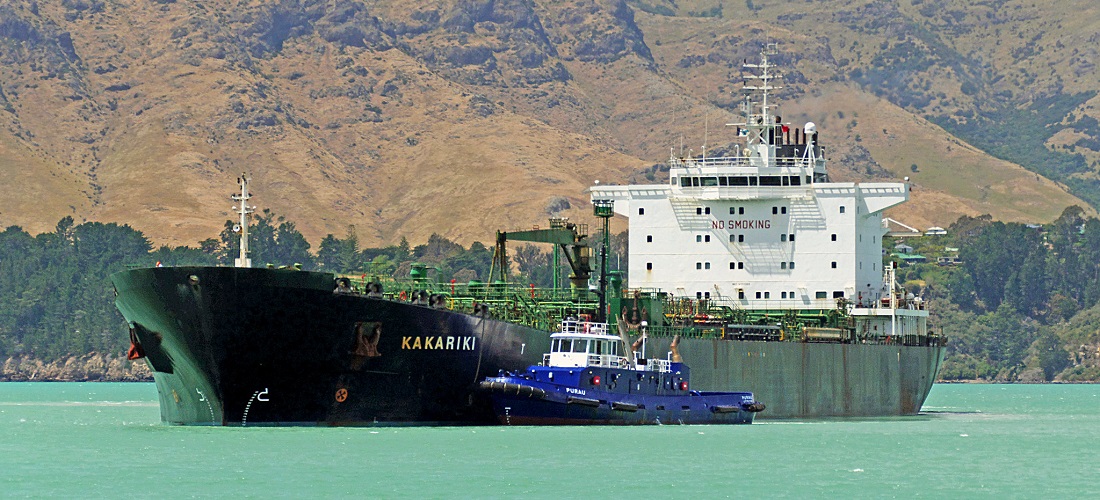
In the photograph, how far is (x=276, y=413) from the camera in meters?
52.1

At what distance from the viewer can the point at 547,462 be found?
47.2 m

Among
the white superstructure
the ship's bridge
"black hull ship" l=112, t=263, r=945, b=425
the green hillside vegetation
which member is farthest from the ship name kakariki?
the green hillside vegetation

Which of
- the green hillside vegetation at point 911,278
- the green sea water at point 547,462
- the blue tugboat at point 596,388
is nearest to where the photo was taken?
the green sea water at point 547,462

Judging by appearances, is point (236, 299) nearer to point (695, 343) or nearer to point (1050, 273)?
point (695, 343)

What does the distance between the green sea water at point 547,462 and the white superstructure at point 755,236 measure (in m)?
7.42

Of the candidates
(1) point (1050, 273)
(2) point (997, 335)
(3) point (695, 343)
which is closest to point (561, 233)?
(3) point (695, 343)

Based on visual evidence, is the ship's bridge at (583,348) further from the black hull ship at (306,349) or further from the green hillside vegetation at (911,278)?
the green hillside vegetation at (911,278)

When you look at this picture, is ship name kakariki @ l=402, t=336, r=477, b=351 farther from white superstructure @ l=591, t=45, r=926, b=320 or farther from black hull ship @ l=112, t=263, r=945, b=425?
white superstructure @ l=591, t=45, r=926, b=320

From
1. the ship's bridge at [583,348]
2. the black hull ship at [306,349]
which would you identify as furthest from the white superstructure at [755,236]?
the black hull ship at [306,349]

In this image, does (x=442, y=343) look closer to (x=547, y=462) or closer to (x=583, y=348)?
(x=583, y=348)

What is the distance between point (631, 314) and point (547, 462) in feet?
51.0

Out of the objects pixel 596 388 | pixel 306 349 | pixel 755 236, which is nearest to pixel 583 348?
pixel 596 388

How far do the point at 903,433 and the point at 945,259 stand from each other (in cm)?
12815

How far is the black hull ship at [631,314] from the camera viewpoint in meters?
51.5
